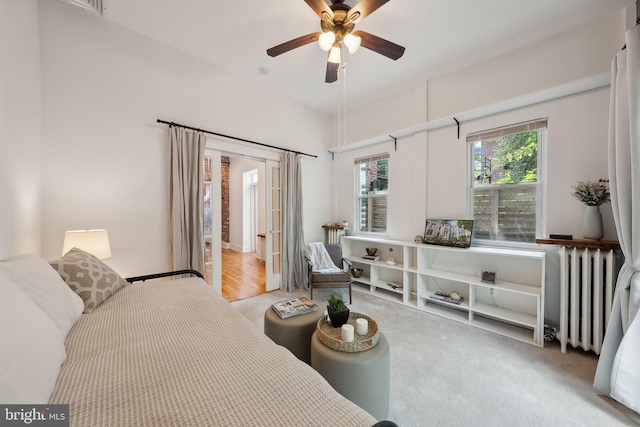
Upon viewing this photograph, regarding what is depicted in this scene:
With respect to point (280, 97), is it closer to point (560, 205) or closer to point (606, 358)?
point (560, 205)

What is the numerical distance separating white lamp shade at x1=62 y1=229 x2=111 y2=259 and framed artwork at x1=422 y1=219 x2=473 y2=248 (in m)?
3.47

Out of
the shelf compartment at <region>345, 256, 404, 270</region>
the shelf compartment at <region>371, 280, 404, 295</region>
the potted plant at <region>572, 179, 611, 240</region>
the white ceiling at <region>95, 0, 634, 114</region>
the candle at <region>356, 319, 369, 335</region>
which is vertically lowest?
the shelf compartment at <region>371, 280, 404, 295</region>

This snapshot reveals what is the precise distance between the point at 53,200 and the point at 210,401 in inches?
100

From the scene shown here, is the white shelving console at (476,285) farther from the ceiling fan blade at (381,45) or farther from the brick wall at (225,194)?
the brick wall at (225,194)

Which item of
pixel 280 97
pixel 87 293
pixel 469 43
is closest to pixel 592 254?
pixel 469 43

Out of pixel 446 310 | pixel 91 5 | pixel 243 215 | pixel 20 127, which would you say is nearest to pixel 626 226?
pixel 446 310

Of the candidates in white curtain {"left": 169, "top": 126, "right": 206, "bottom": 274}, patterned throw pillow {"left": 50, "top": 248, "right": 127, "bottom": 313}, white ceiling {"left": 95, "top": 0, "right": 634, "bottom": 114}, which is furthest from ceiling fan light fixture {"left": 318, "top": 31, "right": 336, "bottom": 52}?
patterned throw pillow {"left": 50, "top": 248, "right": 127, "bottom": 313}

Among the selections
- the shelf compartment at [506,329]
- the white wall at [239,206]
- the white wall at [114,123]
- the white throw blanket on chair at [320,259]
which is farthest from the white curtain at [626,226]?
the white wall at [239,206]

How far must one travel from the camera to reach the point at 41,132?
199 centimetres

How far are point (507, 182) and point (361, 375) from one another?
2758 mm

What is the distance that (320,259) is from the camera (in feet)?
11.8

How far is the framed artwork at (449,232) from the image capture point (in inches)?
111

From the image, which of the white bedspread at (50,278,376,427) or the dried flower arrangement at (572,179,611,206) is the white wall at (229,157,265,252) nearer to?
the white bedspread at (50,278,376,427)

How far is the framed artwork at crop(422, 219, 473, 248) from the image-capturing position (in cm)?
281
